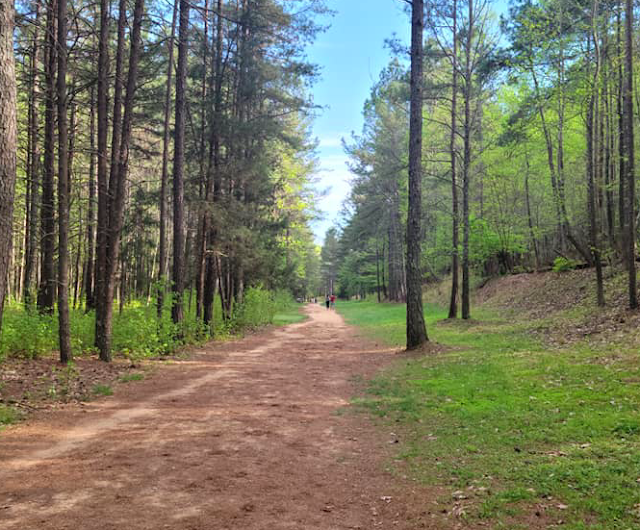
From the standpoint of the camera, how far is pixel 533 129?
19.9 m

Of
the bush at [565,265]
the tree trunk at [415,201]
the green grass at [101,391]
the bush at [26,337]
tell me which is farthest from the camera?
the bush at [565,265]

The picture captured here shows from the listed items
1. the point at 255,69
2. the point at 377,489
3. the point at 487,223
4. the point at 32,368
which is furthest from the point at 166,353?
the point at 487,223

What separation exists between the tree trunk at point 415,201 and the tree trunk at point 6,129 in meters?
9.75

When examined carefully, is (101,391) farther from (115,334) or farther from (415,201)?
(415,201)

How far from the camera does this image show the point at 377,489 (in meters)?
4.10

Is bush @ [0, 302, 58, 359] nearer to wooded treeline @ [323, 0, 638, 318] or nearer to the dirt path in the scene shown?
the dirt path

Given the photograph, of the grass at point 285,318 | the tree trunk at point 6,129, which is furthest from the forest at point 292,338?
the grass at point 285,318

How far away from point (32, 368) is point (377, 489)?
8132mm

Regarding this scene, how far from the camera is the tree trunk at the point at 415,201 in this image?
12.4 m

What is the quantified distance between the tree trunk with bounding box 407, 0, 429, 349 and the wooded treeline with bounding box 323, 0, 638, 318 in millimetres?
3059

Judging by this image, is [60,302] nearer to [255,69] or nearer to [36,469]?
[36,469]

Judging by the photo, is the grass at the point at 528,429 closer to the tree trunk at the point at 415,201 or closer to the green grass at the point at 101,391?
the tree trunk at the point at 415,201

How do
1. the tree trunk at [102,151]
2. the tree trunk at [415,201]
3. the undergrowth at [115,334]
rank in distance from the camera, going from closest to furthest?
the undergrowth at [115,334] < the tree trunk at [102,151] < the tree trunk at [415,201]

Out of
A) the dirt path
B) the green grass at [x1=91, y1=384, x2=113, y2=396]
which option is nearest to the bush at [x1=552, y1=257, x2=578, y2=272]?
the dirt path
